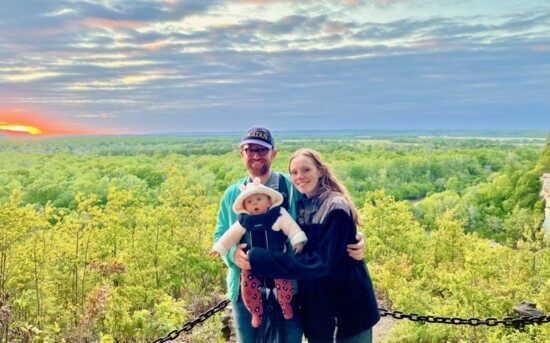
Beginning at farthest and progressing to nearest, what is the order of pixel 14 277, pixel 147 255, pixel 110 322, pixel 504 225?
1. pixel 504 225
2. pixel 147 255
3. pixel 14 277
4. pixel 110 322

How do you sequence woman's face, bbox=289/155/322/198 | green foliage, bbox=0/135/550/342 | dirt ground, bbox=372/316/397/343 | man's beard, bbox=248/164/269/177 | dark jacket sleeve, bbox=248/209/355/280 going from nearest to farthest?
1. dark jacket sleeve, bbox=248/209/355/280
2. woman's face, bbox=289/155/322/198
3. man's beard, bbox=248/164/269/177
4. green foliage, bbox=0/135/550/342
5. dirt ground, bbox=372/316/397/343

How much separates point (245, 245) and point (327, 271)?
0.61 metres

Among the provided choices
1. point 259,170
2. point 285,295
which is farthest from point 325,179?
point 285,295

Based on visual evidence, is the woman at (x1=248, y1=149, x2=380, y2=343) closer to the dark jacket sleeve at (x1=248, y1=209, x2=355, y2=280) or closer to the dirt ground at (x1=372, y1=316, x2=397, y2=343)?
the dark jacket sleeve at (x1=248, y1=209, x2=355, y2=280)

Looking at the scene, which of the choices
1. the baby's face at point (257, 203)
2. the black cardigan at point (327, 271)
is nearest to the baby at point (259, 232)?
the baby's face at point (257, 203)

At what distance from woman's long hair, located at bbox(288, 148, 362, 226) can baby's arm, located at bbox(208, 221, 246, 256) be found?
23.9 inches

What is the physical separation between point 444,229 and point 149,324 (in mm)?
17051

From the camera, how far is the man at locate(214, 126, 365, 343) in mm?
3531

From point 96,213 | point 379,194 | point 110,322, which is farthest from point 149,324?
point 379,194

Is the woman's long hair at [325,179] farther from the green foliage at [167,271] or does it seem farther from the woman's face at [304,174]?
the green foliage at [167,271]

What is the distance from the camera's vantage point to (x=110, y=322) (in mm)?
7297

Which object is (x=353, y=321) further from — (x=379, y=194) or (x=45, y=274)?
(x=379, y=194)

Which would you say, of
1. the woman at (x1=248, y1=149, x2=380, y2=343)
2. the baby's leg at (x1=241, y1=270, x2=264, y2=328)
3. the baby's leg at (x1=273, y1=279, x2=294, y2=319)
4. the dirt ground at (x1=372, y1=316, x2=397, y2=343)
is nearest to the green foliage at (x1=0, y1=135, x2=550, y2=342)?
the dirt ground at (x1=372, y1=316, x2=397, y2=343)

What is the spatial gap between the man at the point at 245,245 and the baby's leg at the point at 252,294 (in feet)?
0.17
